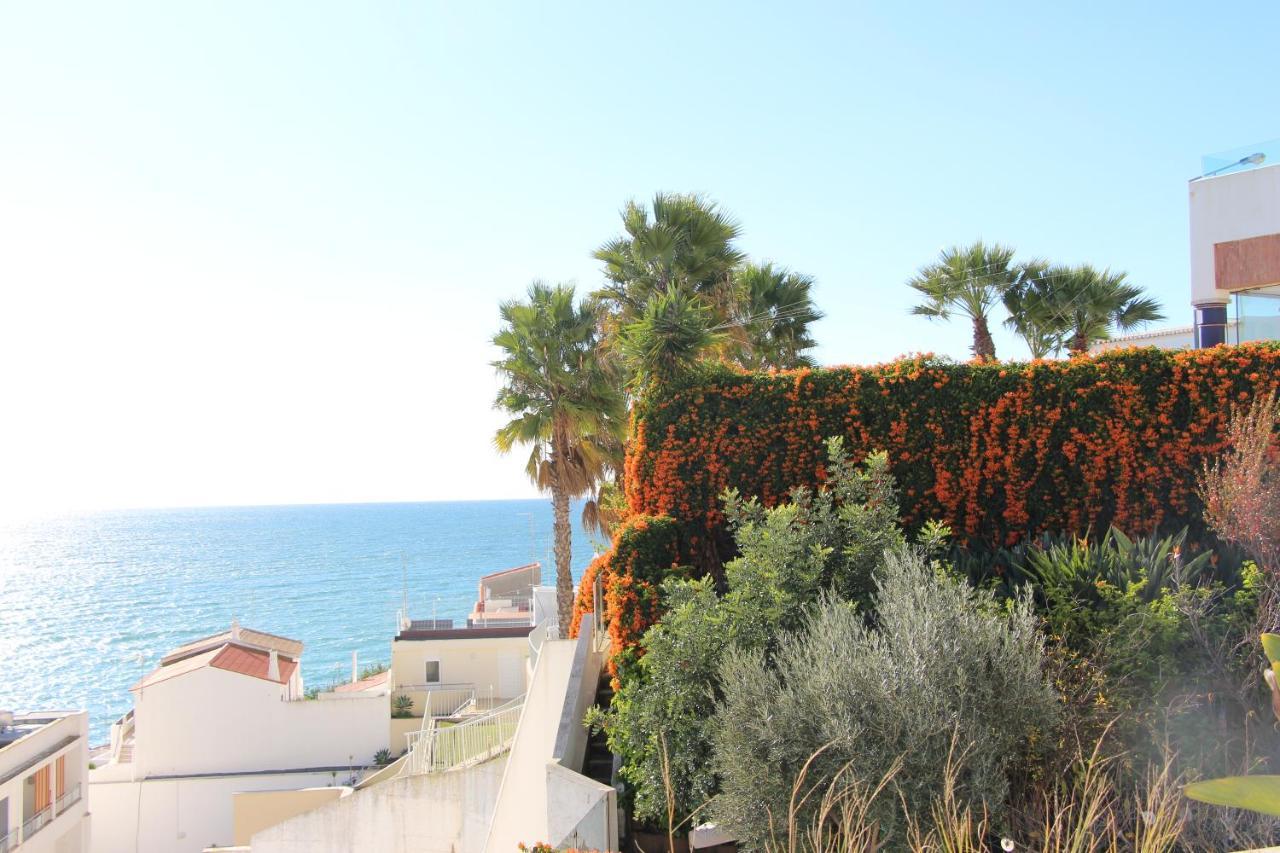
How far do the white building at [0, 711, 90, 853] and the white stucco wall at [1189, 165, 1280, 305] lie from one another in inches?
1051

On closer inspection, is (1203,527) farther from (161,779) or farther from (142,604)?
(142,604)

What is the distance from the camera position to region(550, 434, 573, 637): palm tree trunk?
19.7m

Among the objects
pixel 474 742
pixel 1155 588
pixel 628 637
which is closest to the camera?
pixel 1155 588

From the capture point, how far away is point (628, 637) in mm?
11617

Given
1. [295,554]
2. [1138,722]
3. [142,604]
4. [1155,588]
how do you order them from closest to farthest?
[1138,722]
[1155,588]
[142,604]
[295,554]

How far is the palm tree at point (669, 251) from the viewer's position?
1686 cm

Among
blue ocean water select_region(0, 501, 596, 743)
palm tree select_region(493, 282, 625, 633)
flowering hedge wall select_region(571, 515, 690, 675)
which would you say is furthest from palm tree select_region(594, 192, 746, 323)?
blue ocean water select_region(0, 501, 596, 743)

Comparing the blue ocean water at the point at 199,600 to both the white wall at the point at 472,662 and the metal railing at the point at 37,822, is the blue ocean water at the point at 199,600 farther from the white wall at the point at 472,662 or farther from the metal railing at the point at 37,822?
the white wall at the point at 472,662

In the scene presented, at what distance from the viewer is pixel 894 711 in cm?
661

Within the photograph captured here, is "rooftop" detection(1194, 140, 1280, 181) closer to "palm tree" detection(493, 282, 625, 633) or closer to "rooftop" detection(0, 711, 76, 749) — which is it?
"palm tree" detection(493, 282, 625, 633)

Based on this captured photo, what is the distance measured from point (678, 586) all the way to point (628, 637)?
2191 mm

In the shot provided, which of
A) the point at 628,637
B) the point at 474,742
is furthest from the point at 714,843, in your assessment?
the point at 474,742

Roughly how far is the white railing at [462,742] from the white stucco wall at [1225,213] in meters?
14.8

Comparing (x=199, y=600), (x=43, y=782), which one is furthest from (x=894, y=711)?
(x=199, y=600)
